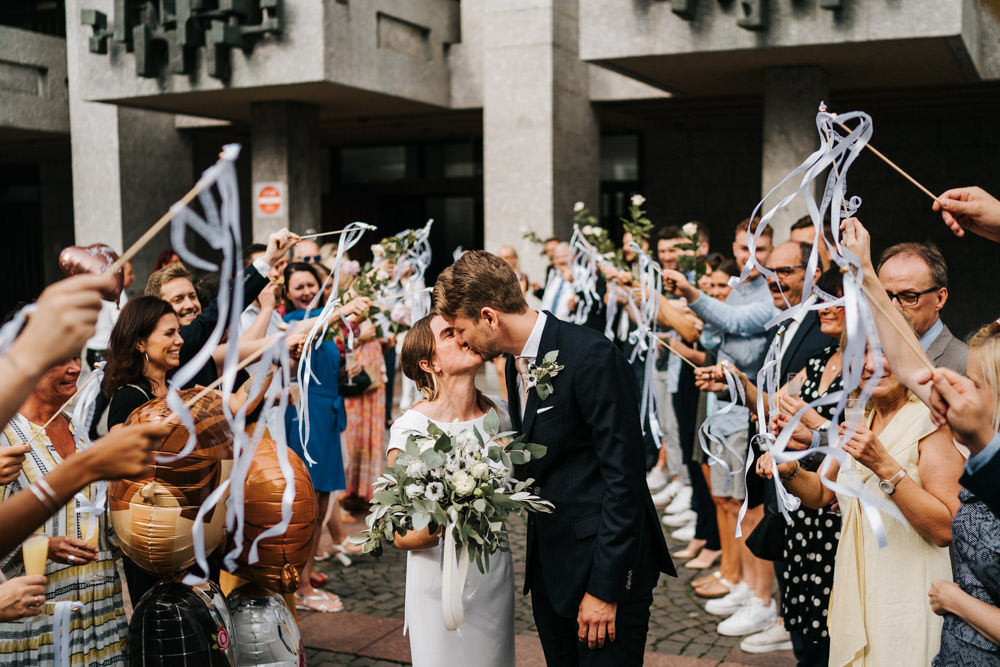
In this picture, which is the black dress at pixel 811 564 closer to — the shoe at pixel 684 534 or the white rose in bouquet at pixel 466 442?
the white rose in bouquet at pixel 466 442

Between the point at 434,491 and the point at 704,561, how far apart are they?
399cm

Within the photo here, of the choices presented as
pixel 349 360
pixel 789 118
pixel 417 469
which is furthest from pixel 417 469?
pixel 789 118

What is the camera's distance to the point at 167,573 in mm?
3482

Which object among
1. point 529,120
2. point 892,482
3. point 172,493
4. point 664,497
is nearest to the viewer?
point 892,482

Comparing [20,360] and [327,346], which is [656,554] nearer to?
[20,360]

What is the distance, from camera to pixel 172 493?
3.34 m

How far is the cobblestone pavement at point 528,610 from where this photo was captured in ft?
16.8

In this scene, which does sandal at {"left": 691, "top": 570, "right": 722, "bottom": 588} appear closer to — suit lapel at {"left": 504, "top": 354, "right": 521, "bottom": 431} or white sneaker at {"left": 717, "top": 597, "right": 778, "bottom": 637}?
white sneaker at {"left": 717, "top": 597, "right": 778, "bottom": 637}

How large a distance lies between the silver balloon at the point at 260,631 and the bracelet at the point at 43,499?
1.67 m

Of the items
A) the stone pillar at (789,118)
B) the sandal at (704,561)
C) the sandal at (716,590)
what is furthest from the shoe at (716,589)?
the stone pillar at (789,118)

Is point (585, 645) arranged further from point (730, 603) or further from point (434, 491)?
point (730, 603)

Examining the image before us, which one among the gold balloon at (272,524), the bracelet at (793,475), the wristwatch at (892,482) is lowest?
the gold balloon at (272,524)

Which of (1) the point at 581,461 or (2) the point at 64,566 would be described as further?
(2) the point at 64,566

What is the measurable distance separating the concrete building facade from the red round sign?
0.09 meters
